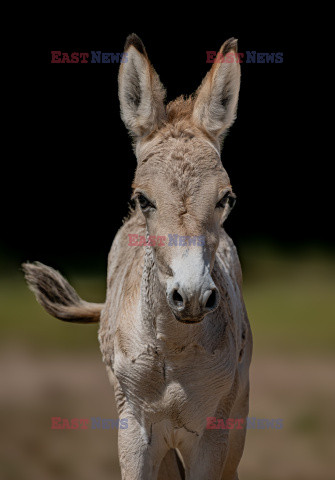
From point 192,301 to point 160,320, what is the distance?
0.52 meters

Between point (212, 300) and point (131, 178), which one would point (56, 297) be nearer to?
point (212, 300)

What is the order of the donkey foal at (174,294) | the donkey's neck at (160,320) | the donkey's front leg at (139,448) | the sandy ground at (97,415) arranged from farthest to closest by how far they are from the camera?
1. the sandy ground at (97,415)
2. the donkey's front leg at (139,448)
3. the donkey's neck at (160,320)
4. the donkey foal at (174,294)

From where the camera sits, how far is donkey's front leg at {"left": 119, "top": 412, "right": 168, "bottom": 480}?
129 inches

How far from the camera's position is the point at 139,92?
3.20m

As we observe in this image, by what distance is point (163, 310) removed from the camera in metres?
3.03

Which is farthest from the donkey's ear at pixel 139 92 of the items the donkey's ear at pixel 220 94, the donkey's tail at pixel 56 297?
the donkey's tail at pixel 56 297

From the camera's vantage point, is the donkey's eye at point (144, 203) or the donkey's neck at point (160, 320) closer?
the donkey's eye at point (144, 203)

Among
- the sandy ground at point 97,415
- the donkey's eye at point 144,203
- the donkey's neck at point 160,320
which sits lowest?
the sandy ground at point 97,415

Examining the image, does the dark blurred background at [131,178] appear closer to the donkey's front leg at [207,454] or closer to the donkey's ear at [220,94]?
the donkey's front leg at [207,454]

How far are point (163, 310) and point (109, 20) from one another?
639 centimetres

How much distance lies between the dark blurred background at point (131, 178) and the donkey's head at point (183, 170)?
4.21m

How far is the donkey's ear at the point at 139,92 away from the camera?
3086 millimetres

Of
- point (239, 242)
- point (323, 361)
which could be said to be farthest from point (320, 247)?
point (323, 361)

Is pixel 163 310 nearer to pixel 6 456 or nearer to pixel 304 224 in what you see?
pixel 6 456
